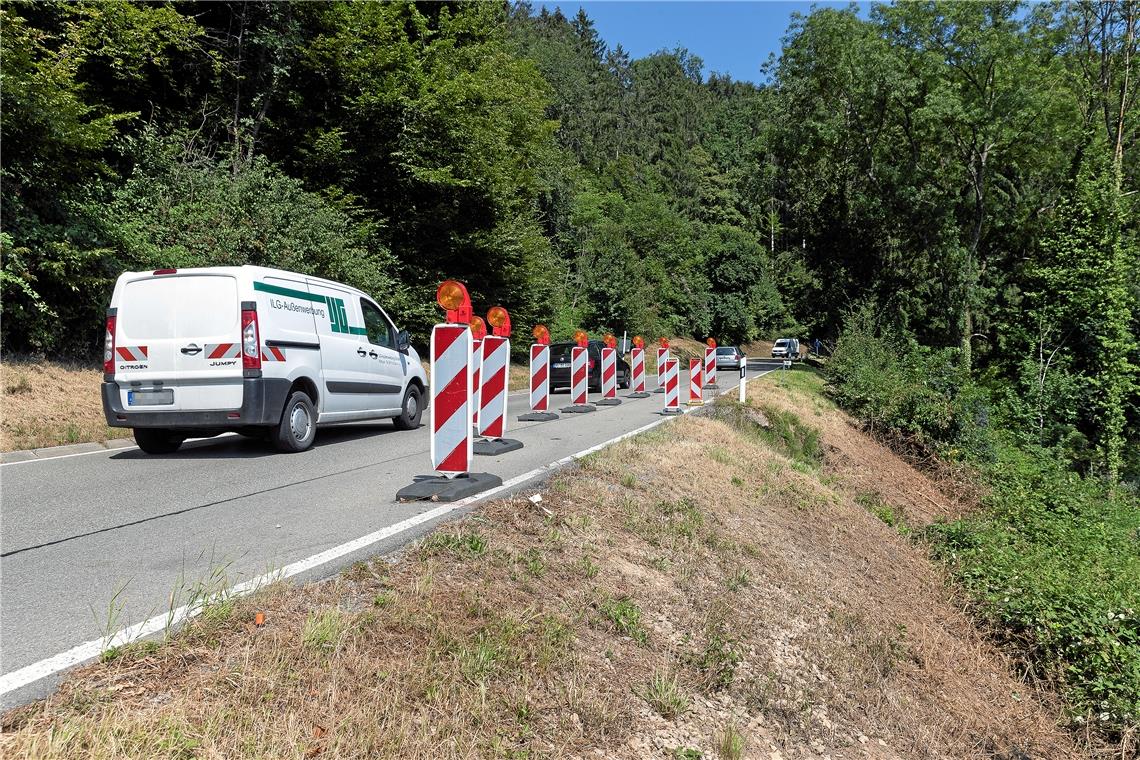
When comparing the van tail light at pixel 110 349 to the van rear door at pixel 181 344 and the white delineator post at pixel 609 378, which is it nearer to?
the van rear door at pixel 181 344

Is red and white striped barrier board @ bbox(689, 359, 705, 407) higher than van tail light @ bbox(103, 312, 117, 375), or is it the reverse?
van tail light @ bbox(103, 312, 117, 375)

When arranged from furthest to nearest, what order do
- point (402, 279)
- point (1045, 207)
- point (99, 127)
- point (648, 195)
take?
point (648, 195) < point (1045, 207) < point (402, 279) < point (99, 127)

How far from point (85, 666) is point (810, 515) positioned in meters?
7.52

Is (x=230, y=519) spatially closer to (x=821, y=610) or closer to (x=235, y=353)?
(x=235, y=353)

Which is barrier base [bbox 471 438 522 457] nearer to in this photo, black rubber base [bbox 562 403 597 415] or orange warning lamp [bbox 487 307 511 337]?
orange warning lamp [bbox 487 307 511 337]

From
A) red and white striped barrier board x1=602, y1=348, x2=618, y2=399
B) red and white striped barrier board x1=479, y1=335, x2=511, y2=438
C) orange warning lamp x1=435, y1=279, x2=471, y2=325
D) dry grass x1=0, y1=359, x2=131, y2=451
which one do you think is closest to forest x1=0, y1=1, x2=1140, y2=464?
dry grass x1=0, y1=359, x2=131, y2=451

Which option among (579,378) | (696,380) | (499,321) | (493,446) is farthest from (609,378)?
(493,446)

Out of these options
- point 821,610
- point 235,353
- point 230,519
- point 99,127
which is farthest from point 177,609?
point 99,127

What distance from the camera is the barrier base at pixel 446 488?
612 centimetres

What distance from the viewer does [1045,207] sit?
94.3ft

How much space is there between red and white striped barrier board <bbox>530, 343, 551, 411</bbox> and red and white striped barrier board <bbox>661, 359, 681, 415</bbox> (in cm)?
304

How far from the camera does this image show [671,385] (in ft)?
53.8

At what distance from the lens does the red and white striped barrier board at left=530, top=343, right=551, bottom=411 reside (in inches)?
523

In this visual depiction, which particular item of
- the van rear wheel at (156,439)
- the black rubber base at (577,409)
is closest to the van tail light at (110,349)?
the van rear wheel at (156,439)
